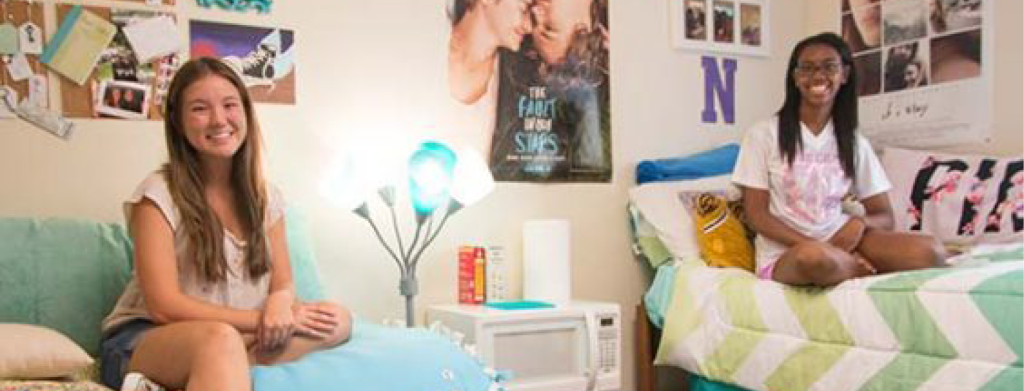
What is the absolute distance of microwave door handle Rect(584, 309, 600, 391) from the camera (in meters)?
2.31

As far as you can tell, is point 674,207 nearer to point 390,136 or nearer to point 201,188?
point 390,136

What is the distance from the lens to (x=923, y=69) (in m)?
2.78

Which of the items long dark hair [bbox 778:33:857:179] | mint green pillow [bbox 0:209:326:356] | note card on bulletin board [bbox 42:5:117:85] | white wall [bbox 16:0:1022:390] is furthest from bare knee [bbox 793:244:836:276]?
note card on bulletin board [bbox 42:5:117:85]

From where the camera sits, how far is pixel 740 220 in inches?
100

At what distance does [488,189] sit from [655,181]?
703mm

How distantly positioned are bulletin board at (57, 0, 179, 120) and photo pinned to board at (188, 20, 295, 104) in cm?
8

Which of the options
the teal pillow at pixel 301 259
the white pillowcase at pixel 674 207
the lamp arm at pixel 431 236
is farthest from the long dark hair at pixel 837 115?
the teal pillow at pixel 301 259

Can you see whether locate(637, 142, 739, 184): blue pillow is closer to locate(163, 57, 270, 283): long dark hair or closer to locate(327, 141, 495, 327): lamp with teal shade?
locate(327, 141, 495, 327): lamp with teal shade

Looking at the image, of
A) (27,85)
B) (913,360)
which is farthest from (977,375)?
(27,85)

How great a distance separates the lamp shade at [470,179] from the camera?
89.8 inches

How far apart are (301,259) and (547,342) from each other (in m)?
0.68

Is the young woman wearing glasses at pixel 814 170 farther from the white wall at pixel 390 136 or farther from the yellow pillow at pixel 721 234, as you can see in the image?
the white wall at pixel 390 136

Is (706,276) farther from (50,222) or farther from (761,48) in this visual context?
(50,222)

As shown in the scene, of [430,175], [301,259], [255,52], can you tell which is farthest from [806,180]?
[255,52]
